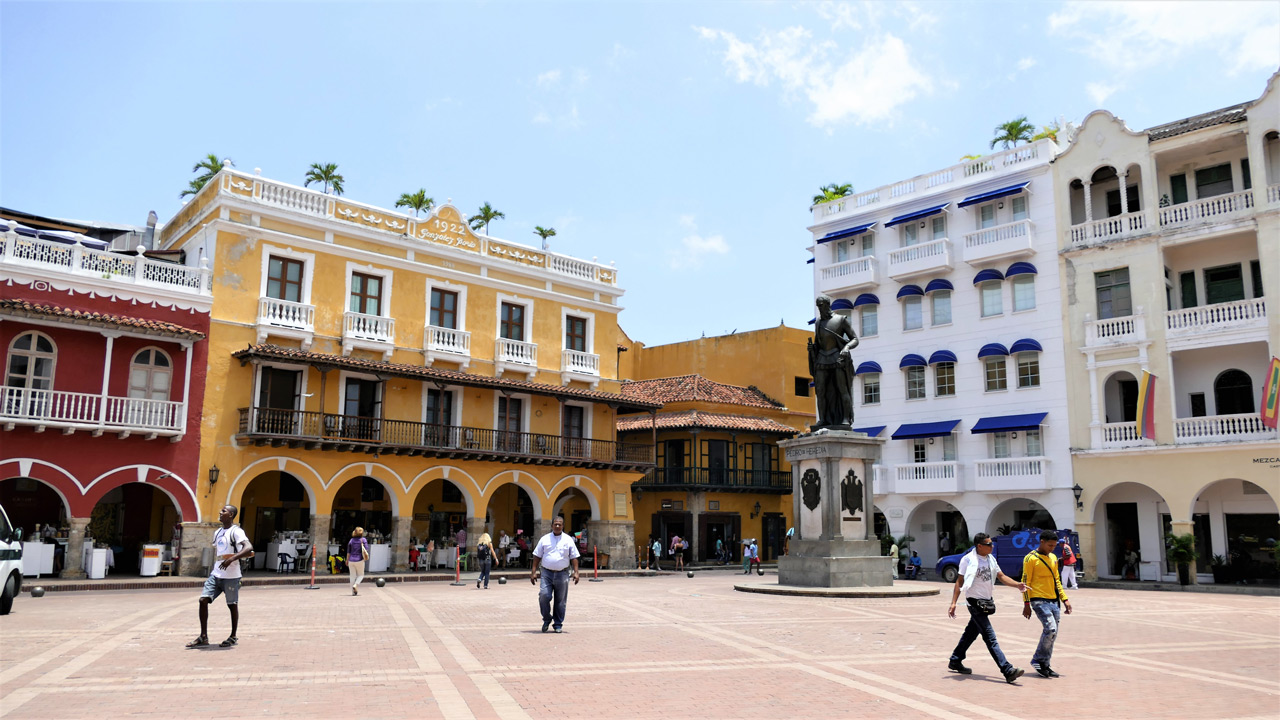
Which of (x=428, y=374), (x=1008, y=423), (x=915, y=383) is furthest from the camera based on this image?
(x=915, y=383)

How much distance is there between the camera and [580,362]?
37156mm

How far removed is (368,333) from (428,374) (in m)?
2.44

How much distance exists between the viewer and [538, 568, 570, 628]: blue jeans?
13.6 metres

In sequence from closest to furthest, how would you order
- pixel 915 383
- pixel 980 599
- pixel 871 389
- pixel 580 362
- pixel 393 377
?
pixel 980 599, pixel 393 377, pixel 915 383, pixel 580 362, pixel 871 389

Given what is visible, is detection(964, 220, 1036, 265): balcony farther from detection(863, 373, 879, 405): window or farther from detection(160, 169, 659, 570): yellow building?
detection(160, 169, 659, 570): yellow building

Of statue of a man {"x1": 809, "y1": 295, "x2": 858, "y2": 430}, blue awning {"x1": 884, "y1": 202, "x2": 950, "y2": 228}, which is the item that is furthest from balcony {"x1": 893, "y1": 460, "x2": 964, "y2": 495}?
statue of a man {"x1": 809, "y1": 295, "x2": 858, "y2": 430}

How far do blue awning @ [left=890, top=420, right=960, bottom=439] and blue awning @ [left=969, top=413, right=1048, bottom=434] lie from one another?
0.85 m

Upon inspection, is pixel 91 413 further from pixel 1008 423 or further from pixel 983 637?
pixel 1008 423

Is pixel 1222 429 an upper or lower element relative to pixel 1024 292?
lower

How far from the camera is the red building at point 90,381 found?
2458 cm

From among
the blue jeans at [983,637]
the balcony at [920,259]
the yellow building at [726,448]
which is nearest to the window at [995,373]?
the balcony at [920,259]

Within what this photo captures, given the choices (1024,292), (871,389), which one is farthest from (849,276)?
(1024,292)

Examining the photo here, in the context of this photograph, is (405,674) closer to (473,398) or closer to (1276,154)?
(473,398)

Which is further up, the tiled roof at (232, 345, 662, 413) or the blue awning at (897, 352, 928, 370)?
the blue awning at (897, 352, 928, 370)
